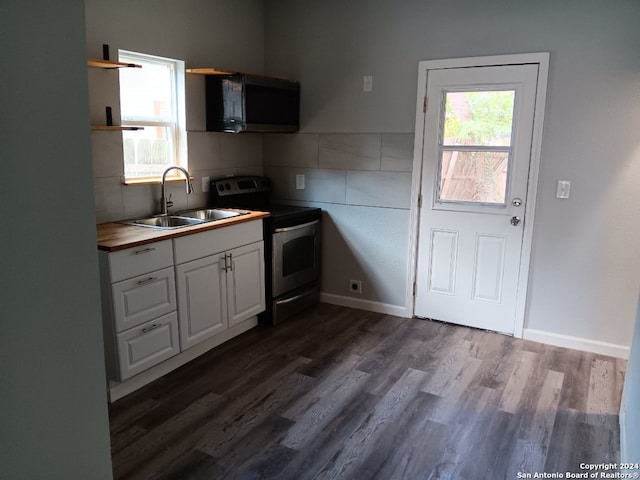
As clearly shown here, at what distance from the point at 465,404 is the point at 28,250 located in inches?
95.3

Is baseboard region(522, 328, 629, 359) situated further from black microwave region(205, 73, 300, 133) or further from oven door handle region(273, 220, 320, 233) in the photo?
black microwave region(205, 73, 300, 133)

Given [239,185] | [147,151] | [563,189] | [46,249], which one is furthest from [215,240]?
[563,189]

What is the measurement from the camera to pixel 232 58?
4074 mm

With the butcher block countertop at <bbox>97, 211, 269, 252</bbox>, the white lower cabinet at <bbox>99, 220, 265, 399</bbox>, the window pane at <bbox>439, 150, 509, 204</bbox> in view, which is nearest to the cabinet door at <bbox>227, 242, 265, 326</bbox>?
the white lower cabinet at <bbox>99, 220, 265, 399</bbox>

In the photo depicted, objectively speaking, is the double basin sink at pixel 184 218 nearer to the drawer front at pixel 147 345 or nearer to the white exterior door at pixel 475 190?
the drawer front at pixel 147 345

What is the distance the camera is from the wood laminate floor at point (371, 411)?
2.28 m

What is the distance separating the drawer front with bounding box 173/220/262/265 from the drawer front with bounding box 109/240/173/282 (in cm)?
8

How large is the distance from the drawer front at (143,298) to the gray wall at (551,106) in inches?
70.7

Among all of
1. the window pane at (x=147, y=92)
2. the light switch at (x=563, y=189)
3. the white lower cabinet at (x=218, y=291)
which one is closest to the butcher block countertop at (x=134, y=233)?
the white lower cabinet at (x=218, y=291)

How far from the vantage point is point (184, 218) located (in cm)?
357

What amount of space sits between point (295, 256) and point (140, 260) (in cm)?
152

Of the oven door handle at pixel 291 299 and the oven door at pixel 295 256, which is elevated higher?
the oven door at pixel 295 256

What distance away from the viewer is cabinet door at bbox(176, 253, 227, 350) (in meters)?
3.09

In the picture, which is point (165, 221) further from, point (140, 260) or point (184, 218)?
point (140, 260)
